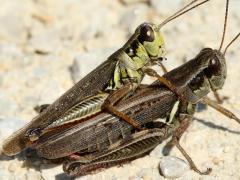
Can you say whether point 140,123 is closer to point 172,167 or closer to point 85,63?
point 172,167

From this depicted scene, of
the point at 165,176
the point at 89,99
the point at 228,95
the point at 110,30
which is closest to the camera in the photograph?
the point at 165,176

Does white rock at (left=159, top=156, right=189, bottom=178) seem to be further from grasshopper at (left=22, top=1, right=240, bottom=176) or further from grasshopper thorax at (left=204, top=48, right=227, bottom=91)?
grasshopper thorax at (left=204, top=48, right=227, bottom=91)

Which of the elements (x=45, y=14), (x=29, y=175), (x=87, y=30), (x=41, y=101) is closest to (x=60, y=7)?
(x=45, y=14)

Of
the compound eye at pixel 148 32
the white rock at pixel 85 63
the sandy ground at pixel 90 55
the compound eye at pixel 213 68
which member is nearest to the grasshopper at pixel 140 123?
the compound eye at pixel 213 68

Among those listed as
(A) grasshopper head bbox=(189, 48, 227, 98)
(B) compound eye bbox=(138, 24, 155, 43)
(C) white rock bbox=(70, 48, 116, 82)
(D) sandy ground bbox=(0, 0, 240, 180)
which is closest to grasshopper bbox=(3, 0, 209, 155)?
(B) compound eye bbox=(138, 24, 155, 43)

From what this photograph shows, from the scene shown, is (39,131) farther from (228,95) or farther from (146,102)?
(228,95)

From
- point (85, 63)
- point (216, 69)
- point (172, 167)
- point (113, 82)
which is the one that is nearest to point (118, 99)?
point (113, 82)

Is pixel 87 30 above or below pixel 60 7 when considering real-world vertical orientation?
below

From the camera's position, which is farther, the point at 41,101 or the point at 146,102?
the point at 41,101
